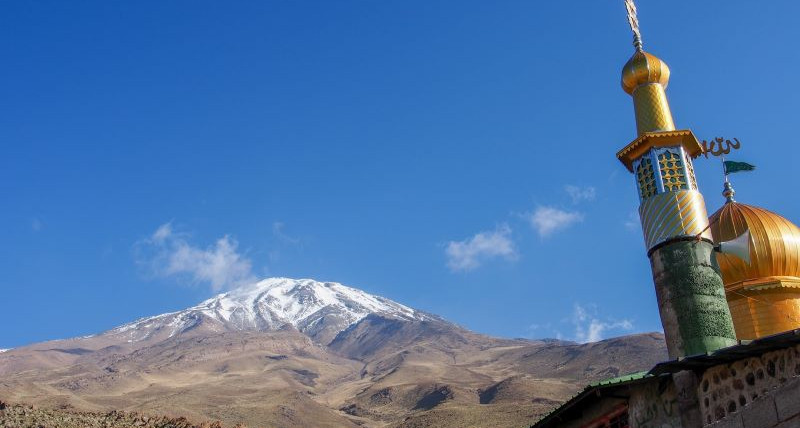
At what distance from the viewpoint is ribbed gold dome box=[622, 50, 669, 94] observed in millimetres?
16750

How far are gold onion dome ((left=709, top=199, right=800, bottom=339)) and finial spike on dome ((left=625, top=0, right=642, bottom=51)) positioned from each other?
15.4ft

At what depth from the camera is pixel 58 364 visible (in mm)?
135250

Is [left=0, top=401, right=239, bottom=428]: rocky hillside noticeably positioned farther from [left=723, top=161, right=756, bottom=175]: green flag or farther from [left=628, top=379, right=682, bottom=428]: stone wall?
[left=628, top=379, right=682, bottom=428]: stone wall

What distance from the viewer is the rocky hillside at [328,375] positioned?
72875 millimetres

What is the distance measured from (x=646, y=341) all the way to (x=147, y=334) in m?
116

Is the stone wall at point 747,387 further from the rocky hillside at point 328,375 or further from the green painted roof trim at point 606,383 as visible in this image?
the rocky hillside at point 328,375

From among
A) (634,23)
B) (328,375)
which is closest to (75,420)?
(634,23)

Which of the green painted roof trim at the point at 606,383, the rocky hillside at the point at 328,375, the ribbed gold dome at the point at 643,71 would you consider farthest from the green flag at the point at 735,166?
the rocky hillside at the point at 328,375

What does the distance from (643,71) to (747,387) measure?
9.02 m

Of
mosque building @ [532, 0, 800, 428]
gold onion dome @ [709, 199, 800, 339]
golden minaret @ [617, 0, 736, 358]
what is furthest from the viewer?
gold onion dome @ [709, 199, 800, 339]

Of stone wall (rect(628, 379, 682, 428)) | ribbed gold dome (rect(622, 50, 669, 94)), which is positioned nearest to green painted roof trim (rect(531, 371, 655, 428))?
stone wall (rect(628, 379, 682, 428))

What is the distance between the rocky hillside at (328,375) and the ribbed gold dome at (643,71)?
49.9 m

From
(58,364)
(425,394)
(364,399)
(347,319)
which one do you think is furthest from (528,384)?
(347,319)

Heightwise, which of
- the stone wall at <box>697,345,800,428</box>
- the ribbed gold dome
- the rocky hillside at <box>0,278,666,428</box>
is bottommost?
the stone wall at <box>697,345,800,428</box>
